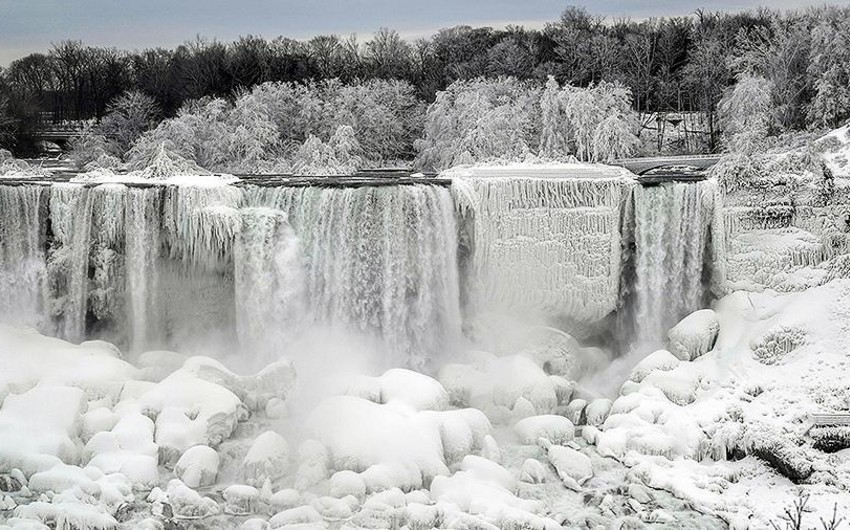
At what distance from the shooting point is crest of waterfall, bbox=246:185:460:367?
1712 cm

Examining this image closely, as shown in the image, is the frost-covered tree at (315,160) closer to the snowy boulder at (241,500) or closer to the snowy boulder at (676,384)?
the snowy boulder at (676,384)

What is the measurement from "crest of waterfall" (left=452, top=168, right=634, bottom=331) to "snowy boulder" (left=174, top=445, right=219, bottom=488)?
23.4 feet

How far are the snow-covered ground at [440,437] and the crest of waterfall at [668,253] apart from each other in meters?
1.01

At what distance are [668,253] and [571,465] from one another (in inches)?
247

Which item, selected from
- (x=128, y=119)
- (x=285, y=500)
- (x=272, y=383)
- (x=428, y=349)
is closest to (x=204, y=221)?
(x=272, y=383)

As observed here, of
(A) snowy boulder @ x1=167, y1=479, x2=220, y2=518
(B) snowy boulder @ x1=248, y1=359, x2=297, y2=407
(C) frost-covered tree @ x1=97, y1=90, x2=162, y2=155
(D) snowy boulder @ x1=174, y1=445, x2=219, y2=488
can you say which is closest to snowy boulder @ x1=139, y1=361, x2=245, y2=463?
(D) snowy boulder @ x1=174, y1=445, x2=219, y2=488

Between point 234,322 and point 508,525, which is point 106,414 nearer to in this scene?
point 234,322

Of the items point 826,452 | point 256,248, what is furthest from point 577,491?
point 256,248

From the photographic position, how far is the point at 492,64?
39656 millimetres

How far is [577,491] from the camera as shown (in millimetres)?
12523

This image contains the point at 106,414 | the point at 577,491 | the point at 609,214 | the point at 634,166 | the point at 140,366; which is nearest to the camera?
the point at 577,491

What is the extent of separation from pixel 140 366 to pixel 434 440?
667cm

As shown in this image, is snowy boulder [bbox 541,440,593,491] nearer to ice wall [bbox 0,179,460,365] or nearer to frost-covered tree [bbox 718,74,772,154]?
ice wall [bbox 0,179,460,365]

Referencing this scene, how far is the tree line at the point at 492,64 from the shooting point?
31756 mm
